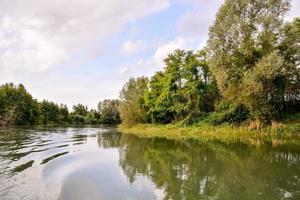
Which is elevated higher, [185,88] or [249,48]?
[249,48]

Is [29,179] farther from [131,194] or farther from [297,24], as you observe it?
[297,24]

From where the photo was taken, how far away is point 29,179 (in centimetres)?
1076

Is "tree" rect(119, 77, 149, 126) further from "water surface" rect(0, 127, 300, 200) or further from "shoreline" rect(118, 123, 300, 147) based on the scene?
"water surface" rect(0, 127, 300, 200)

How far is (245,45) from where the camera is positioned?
29.7m

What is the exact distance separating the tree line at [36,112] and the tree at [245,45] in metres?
69.0

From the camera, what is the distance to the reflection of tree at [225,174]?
8742 millimetres

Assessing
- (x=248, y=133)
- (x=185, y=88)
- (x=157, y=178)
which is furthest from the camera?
(x=185, y=88)

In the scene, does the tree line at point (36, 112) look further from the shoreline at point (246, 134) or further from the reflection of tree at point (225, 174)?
the reflection of tree at point (225, 174)

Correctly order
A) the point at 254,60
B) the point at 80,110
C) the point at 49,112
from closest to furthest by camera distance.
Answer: the point at 254,60 < the point at 49,112 < the point at 80,110

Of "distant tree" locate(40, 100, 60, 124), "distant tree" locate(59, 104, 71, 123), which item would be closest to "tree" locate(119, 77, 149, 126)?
"distant tree" locate(40, 100, 60, 124)

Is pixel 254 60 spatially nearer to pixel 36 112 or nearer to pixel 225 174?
pixel 225 174

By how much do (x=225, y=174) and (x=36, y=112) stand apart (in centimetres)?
9908

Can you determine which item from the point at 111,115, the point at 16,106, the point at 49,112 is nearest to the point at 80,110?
the point at 49,112

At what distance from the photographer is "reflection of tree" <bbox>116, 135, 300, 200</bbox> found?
8.74m
